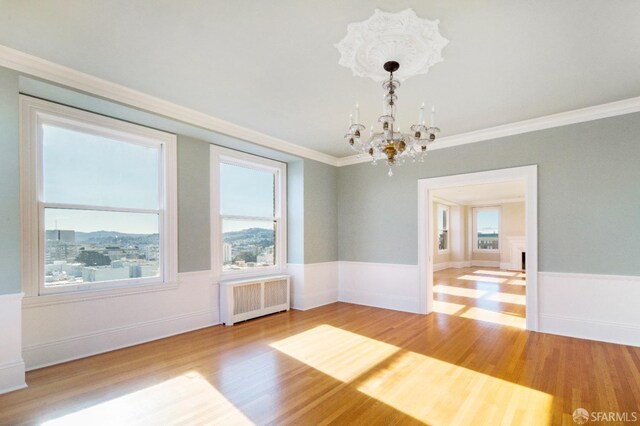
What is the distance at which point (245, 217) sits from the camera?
16.8 feet

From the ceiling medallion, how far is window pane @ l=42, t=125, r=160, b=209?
9.04 ft

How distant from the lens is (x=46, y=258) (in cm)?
316

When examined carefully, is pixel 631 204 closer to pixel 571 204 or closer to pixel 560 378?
pixel 571 204

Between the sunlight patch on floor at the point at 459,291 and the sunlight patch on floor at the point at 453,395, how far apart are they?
3805mm

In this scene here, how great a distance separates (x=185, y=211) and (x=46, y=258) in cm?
150

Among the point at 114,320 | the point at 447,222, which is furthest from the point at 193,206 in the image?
the point at 447,222

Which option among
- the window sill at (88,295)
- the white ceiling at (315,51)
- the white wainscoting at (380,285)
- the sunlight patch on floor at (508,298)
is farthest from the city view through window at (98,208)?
the sunlight patch on floor at (508,298)

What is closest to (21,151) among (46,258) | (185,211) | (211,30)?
(46,258)

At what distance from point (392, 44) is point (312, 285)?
422cm

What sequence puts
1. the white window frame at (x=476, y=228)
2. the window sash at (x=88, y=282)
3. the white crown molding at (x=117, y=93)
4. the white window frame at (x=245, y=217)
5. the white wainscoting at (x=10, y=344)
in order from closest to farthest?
the white wainscoting at (x=10, y=344)
the white crown molding at (x=117, y=93)
the window sash at (x=88, y=282)
the white window frame at (x=245, y=217)
the white window frame at (x=476, y=228)

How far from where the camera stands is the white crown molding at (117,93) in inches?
105

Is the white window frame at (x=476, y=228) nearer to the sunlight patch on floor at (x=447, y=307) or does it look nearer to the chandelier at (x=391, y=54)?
the sunlight patch on floor at (x=447, y=307)

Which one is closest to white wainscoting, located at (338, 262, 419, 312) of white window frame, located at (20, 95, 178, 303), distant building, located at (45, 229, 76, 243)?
white window frame, located at (20, 95, 178, 303)

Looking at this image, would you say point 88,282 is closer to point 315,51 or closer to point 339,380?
point 339,380
